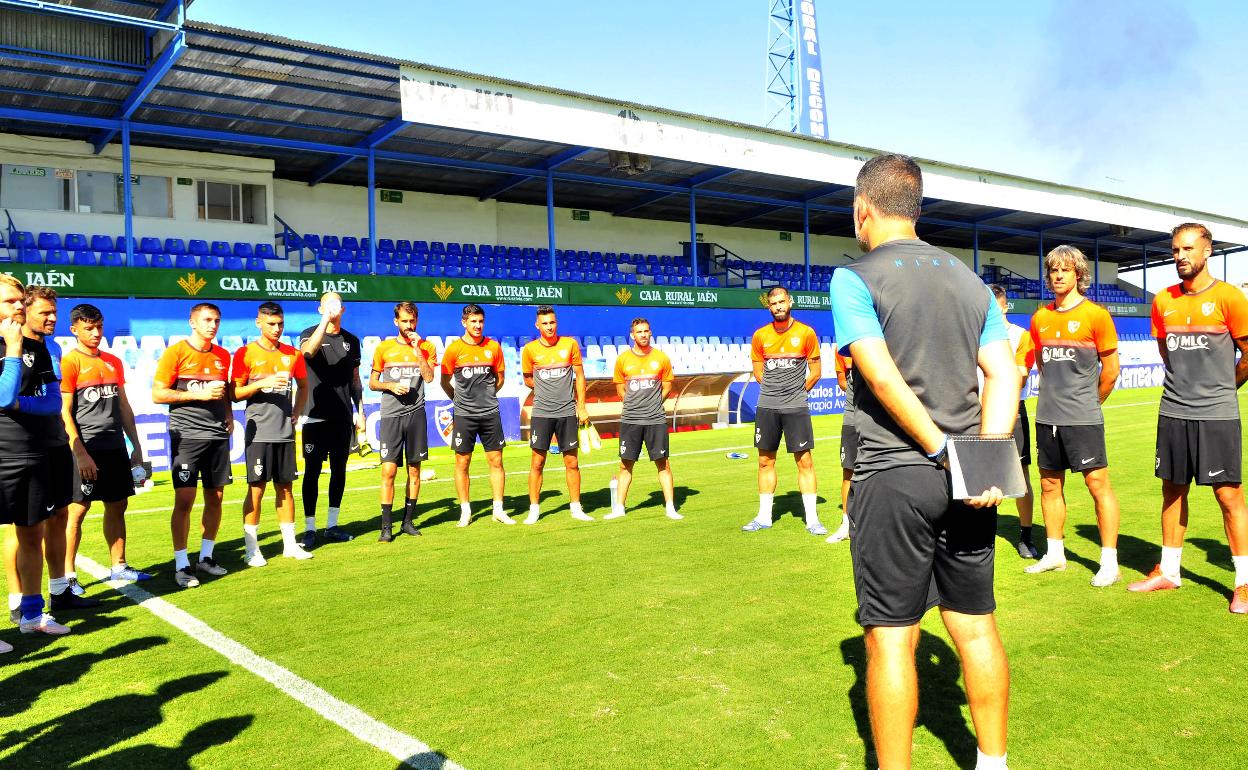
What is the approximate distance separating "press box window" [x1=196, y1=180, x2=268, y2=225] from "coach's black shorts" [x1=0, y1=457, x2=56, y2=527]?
17.4 m

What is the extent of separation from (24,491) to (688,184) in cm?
2122

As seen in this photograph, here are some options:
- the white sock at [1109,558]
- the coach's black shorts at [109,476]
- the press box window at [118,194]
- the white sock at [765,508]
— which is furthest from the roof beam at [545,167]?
the white sock at [1109,558]

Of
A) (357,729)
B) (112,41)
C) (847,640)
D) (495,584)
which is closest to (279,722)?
(357,729)

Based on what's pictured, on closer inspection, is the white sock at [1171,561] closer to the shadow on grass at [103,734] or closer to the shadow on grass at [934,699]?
the shadow on grass at [934,699]

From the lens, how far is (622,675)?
4.18 meters

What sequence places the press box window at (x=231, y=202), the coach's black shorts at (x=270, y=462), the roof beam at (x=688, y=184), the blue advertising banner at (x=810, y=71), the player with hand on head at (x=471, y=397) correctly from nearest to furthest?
the coach's black shorts at (x=270, y=462) < the player with hand on head at (x=471, y=397) < the press box window at (x=231, y=202) < the roof beam at (x=688, y=184) < the blue advertising banner at (x=810, y=71)

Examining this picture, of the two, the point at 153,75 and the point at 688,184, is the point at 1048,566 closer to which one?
the point at 153,75

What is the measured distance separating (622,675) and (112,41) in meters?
16.0

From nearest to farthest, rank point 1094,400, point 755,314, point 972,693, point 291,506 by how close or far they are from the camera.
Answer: point 972,693 < point 1094,400 < point 291,506 < point 755,314

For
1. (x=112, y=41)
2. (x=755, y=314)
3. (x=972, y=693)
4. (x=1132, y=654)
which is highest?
(x=112, y=41)

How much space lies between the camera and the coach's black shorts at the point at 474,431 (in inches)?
341

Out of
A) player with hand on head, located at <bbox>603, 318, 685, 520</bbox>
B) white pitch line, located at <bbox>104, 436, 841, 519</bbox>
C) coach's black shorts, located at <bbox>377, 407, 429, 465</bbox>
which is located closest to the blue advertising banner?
white pitch line, located at <bbox>104, 436, 841, 519</bbox>

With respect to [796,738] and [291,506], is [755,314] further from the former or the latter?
[796,738]

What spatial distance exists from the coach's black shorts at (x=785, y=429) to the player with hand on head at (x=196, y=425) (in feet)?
15.2
